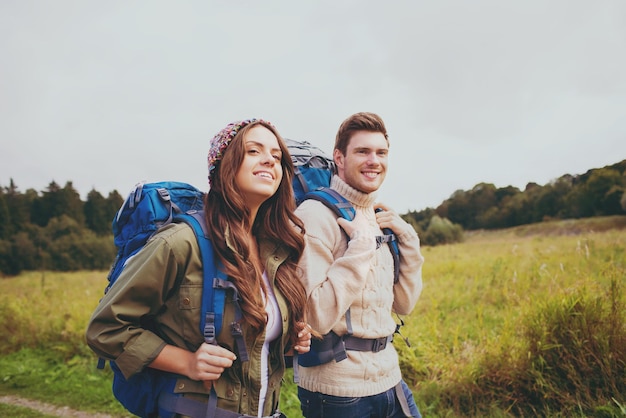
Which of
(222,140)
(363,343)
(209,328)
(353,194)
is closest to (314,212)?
(353,194)

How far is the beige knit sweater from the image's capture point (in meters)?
1.95

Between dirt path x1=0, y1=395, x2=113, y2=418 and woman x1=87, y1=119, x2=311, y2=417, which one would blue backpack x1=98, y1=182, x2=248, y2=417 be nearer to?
woman x1=87, y1=119, x2=311, y2=417

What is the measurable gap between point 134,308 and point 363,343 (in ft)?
3.86

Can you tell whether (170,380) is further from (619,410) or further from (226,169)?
(619,410)

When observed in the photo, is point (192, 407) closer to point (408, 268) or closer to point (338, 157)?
point (408, 268)

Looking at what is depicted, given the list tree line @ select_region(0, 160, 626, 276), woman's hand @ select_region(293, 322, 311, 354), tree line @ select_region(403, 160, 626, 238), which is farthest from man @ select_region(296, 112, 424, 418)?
tree line @ select_region(0, 160, 626, 276)

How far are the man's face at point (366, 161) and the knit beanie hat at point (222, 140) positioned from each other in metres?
0.68

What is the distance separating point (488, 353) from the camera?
4066 millimetres

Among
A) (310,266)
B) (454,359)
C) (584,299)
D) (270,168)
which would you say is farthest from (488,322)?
(270,168)

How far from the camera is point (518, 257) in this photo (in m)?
10.1

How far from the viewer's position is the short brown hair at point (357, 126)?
92.5 inches

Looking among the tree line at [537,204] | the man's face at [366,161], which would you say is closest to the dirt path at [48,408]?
the man's face at [366,161]

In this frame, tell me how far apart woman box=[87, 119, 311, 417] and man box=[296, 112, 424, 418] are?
16cm

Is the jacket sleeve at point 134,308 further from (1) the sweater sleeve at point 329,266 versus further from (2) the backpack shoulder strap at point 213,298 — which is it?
(1) the sweater sleeve at point 329,266
